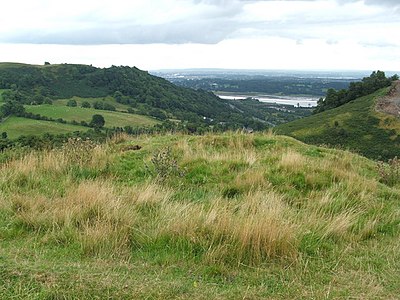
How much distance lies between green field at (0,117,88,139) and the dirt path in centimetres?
5376

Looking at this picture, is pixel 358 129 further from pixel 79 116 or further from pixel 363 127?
pixel 79 116

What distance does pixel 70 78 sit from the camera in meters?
164

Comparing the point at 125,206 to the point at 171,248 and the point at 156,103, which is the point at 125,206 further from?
the point at 156,103

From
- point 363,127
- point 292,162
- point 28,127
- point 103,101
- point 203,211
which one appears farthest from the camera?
point 103,101

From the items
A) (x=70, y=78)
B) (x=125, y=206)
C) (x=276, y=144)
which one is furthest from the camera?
(x=70, y=78)

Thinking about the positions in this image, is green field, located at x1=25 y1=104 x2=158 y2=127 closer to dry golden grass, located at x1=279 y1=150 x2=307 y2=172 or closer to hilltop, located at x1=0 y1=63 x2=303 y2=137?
hilltop, located at x1=0 y1=63 x2=303 y2=137

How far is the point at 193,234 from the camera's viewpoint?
4984 mm

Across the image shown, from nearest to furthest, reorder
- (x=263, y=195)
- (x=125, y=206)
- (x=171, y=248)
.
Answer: (x=171, y=248) < (x=125, y=206) < (x=263, y=195)

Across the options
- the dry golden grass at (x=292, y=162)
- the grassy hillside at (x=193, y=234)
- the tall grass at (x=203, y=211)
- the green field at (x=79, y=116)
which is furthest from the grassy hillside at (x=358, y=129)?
the grassy hillside at (x=193, y=234)

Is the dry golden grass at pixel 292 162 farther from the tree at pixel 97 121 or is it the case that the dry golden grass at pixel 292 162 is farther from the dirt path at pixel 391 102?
the tree at pixel 97 121

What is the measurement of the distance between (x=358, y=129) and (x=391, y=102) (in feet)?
35.9

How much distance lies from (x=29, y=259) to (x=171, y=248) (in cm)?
165

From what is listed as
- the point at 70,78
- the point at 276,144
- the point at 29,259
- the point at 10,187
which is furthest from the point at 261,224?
the point at 70,78

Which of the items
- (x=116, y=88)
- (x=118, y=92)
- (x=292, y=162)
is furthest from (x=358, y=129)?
(x=116, y=88)
